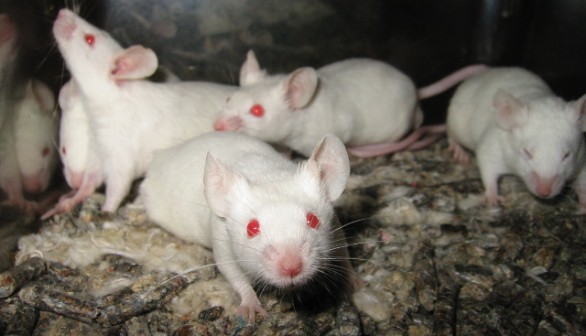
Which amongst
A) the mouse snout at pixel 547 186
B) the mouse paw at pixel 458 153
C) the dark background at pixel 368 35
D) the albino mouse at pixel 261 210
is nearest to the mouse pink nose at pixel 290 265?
the albino mouse at pixel 261 210

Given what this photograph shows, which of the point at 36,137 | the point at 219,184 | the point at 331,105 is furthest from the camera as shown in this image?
the point at 331,105

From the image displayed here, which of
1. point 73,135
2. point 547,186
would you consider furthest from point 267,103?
point 547,186

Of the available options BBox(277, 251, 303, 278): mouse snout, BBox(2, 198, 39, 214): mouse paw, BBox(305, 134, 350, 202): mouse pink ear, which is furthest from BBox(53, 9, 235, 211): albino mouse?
BBox(277, 251, 303, 278): mouse snout

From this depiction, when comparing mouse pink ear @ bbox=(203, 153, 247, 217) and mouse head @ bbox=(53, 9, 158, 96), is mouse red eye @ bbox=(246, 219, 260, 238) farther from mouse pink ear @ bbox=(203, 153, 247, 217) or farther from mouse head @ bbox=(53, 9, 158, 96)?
mouse head @ bbox=(53, 9, 158, 96)

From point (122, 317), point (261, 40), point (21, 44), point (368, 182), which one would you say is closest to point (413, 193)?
point (368, 182)

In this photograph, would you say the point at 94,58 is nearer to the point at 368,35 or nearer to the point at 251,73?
the point at 251,73

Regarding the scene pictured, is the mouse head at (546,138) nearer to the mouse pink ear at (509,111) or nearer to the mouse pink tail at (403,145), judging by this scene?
the mouse pink ear at (509,111)

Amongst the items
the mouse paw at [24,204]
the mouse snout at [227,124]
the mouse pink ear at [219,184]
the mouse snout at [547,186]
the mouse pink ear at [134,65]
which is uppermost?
the mouse pink ear at [134,65]
